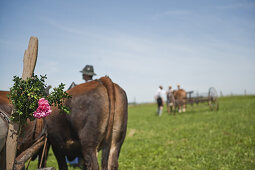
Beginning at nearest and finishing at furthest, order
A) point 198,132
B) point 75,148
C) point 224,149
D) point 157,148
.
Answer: point 75,148
point 224,149
point 157,148
point 198,132

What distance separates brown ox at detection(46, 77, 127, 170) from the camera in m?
3.39

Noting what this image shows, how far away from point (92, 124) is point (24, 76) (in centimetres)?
127

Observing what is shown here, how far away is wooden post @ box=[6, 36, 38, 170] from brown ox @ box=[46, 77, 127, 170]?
1095 millimetres

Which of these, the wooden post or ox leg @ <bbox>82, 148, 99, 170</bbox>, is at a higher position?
the wooden post

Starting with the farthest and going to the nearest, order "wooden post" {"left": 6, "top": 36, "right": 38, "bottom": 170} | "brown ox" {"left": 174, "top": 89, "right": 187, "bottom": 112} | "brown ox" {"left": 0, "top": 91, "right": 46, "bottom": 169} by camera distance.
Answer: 1. "brown ox" {"left": 174, "top": 89, "right": 187, "bottom": 112}
2. "brown ox" {"left": 0, "top": 91, "right": 46, "bottom": 169}
3. "wooden post" {"left": 6, "top": 36, "right": 38, "bottom": 170}

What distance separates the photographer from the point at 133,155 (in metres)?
7.09

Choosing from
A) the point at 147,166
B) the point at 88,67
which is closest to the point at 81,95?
the point at 88,67

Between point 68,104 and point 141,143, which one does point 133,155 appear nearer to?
point 141,143

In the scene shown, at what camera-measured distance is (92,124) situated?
3410 millimetres

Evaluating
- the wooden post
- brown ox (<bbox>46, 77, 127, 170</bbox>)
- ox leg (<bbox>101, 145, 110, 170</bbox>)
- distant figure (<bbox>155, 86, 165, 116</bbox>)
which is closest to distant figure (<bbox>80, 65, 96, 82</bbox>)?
brown ox (<bbox>46, 77, 127, 170</bbox>)

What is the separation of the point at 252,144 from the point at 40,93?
270 inches

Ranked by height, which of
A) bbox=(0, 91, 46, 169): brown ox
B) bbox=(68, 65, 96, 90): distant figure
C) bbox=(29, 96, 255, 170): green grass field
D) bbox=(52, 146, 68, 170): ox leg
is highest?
bbox=(68, 65, 96, 90): distant figure

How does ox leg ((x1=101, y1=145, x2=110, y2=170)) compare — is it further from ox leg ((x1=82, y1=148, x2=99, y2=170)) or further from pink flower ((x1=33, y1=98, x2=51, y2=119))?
pink flower ((x1=33, y1=98, x2=51, y2=119))

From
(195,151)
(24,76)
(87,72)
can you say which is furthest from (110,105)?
(195,151)
